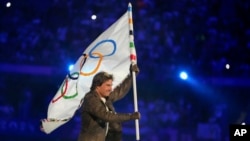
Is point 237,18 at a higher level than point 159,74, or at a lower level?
higher

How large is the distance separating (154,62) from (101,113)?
7370 mm

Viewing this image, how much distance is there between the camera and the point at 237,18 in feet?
39.2

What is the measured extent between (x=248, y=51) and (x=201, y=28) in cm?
137

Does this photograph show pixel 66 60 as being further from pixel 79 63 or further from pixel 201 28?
pixel 79 63

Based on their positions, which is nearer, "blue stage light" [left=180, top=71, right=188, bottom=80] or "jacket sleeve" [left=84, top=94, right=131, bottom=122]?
"jacket sleeve" [left=84, top=94, right=131, bottom=122]

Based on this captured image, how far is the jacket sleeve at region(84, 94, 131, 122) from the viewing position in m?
3.84

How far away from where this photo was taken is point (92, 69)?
15.9 ft

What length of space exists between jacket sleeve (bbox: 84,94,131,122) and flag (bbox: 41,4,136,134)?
0.79 m

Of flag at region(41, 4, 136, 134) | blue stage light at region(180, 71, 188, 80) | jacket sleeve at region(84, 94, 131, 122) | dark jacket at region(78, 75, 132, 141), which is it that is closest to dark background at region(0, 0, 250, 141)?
blue stage light at region(180, 71, 188, 80)

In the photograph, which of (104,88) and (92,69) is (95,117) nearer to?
(104,88)

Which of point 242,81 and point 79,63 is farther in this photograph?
point 242,81

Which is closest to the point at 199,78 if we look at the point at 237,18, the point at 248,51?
the point at 248,51

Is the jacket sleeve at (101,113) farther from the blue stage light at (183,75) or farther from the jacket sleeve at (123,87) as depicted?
the blue stage light at (183,75)

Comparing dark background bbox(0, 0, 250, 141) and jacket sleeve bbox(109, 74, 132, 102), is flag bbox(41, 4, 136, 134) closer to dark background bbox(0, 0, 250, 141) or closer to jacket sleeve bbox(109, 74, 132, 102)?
jacket sleeve bbox(109, 74, 132, 102)
